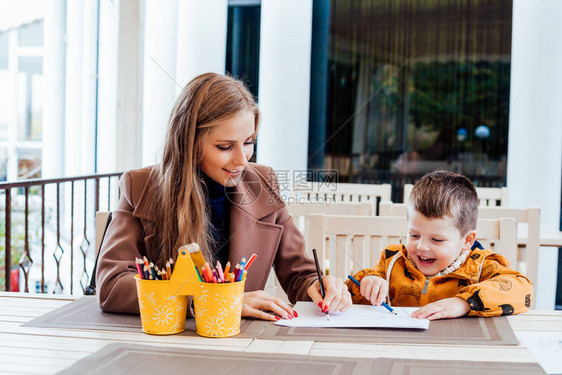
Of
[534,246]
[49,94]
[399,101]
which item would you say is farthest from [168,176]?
[49,94]

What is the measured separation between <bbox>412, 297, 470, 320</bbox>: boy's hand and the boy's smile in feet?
0.63

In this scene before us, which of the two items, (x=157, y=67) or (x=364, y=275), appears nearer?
(x=364, y=275)

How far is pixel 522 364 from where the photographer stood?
37.5 inches

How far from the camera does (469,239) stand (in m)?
1.49

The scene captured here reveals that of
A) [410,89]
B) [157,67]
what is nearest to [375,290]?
[157,67]

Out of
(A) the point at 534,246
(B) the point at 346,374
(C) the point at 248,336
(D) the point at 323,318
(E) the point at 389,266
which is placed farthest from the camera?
(A) the point at 534,246

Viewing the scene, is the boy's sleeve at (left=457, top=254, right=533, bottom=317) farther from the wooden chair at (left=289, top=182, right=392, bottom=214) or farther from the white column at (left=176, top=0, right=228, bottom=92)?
the white column at (left=176, top=0, right=228, bottom=92)

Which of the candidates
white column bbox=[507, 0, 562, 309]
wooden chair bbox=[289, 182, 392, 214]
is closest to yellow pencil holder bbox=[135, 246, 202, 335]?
wooden chair bbox=[289, 182, 392, 214]

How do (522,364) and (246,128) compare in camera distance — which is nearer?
(522,364)

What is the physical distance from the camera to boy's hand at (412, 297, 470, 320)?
4.02ft

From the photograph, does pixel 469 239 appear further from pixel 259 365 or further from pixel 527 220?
pixel 259 365

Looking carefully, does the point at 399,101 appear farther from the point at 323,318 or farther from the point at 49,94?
the point at 323,318

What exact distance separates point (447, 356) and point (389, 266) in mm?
543

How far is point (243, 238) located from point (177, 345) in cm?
51
